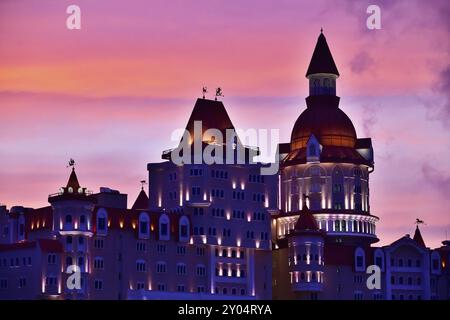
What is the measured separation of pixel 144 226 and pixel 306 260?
70.7ft

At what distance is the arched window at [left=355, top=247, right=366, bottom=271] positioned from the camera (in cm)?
19500

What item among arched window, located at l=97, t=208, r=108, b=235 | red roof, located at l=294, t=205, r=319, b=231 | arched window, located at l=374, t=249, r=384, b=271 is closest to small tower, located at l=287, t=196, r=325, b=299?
red roof, located at l=294, t=205, r=319, b=231

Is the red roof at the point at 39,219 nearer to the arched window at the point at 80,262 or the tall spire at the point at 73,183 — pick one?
the tall spire at the point at 73,183

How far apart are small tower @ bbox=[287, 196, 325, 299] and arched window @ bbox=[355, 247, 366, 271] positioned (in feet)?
16.6

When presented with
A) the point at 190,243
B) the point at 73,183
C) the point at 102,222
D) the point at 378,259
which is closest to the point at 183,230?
the point at 190,243

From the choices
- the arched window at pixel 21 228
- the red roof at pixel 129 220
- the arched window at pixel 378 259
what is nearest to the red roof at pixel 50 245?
the red roof at pixel 129 220

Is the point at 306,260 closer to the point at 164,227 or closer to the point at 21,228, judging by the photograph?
the point at 164,227

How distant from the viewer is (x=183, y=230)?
184 m

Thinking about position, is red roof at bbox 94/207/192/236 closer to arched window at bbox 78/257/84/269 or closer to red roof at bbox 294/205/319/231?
arched window at bbox 78/257/84/269

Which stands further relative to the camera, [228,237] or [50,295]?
[228,237]

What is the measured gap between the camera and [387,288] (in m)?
199

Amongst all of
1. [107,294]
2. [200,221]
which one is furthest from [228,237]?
[107,294]

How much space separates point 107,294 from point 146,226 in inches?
369
